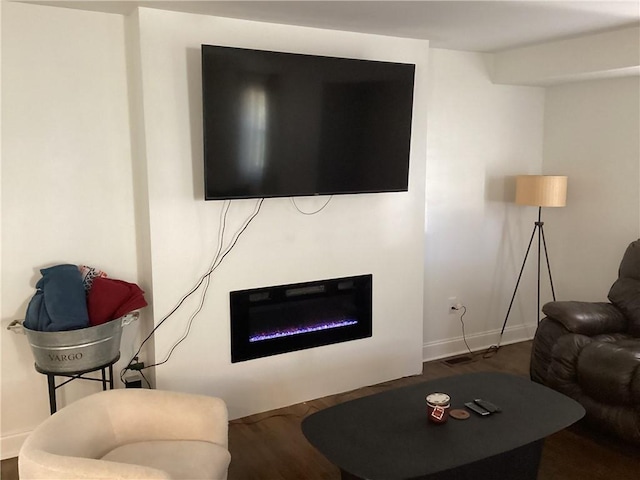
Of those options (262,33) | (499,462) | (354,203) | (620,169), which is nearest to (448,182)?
(354,203)

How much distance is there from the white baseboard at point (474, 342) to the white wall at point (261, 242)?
1.04ft

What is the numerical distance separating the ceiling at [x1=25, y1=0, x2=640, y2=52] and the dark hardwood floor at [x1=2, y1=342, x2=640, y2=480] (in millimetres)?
2321

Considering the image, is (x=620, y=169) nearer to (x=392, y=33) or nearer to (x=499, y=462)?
(x=392, y=33)

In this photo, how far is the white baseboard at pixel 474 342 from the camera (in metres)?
4.52

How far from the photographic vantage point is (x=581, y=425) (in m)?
3.36

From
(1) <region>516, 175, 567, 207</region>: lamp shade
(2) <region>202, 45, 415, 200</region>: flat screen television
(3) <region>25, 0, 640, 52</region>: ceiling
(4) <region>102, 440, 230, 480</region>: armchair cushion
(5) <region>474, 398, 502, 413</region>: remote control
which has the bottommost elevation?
(4) <region>102, 440, 230, 480</region>: armchair cushion

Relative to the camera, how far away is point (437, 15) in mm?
3258

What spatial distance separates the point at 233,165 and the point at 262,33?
2.60 ft

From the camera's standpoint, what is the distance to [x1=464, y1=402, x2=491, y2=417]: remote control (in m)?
2.58

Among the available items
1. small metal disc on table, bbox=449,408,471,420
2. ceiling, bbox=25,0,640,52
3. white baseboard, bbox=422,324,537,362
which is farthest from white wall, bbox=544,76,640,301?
small metal disc on table, bbox=449,408,471,420

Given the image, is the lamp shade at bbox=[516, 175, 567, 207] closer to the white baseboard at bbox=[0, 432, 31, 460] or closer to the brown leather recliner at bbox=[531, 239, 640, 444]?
the brown leather recliner at bbox=[531, 239, 640, 444]

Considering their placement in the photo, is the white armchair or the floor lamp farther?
the floor lamp

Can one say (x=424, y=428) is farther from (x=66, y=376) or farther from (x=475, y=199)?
(x=475, y=199)

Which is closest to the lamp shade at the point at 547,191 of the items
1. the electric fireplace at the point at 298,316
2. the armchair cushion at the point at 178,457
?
the electric fireplace at the point at 298,316
